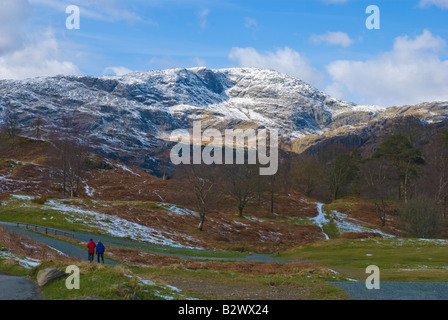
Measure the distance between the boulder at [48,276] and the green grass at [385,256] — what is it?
21.6 metres

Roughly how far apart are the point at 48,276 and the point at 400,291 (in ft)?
60.6

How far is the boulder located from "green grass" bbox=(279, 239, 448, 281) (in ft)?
70.7

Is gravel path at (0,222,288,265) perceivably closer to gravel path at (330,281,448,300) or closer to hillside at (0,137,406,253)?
hillside at (0,137,406,253)

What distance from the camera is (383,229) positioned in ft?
242

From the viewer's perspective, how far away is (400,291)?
797 inches

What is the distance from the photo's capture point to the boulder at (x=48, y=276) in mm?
17484

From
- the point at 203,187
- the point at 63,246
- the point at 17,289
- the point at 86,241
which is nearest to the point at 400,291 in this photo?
the point at 17,289

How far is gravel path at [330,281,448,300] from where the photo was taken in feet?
60.0

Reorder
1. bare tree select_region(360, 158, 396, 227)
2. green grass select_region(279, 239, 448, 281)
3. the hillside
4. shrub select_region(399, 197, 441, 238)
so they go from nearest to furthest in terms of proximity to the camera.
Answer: green grass select_region(279, 239, 448, 281) < the hillside < shrub select_region(399, 197, 441, 238) < bare tree select_region(360, 158, 396, 227)

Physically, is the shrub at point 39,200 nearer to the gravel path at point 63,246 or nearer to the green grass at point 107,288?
the gravel path at point 63,246

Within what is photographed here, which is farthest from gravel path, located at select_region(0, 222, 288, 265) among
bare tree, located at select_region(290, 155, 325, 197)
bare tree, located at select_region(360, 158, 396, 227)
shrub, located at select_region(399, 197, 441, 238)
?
bare tree, located at select_region(290, 155, 325, 197)

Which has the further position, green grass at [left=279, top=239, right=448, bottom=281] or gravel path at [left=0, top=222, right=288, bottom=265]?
gravel path at [left=0, top=222, right=288, bottom=265]
